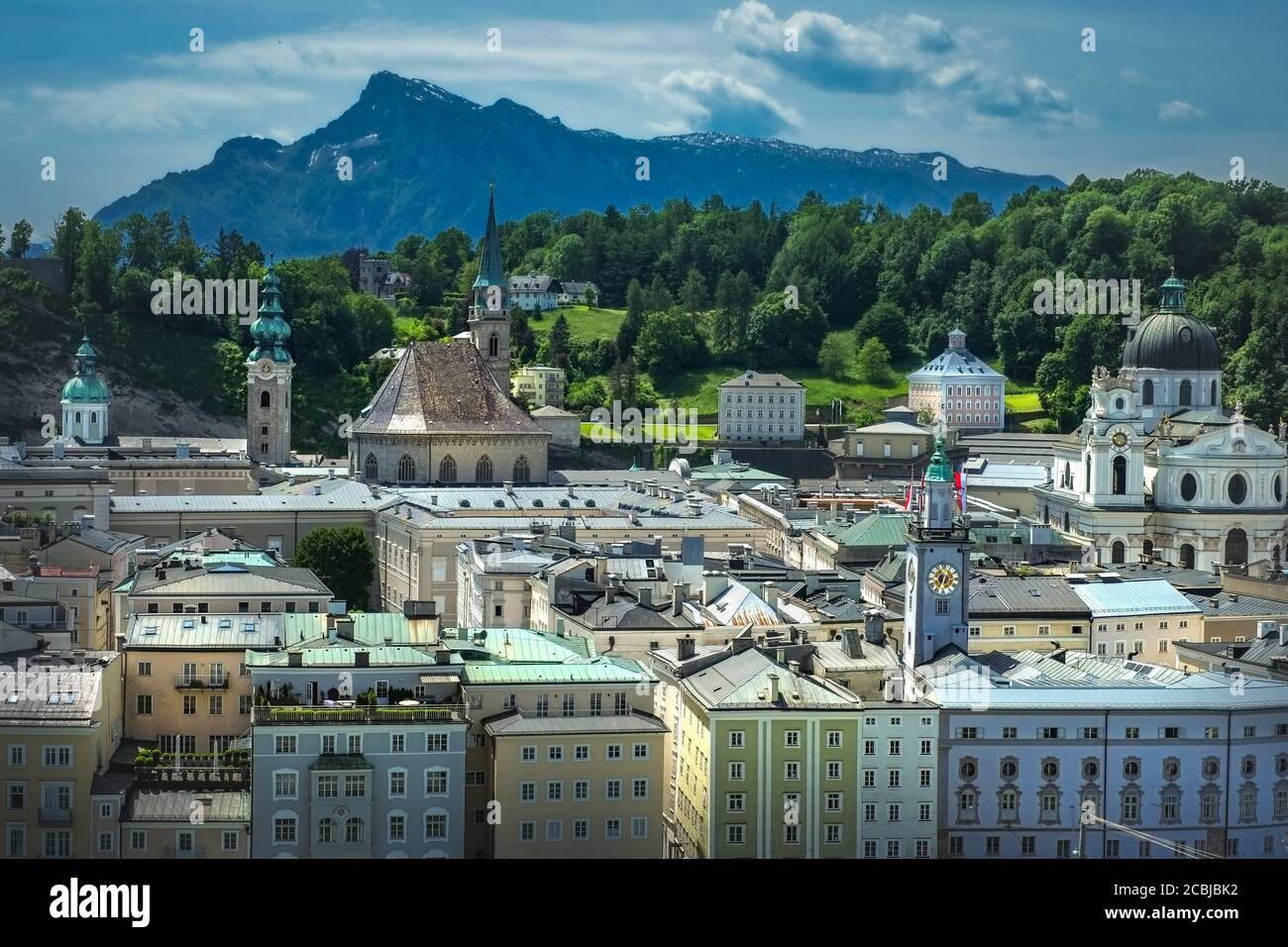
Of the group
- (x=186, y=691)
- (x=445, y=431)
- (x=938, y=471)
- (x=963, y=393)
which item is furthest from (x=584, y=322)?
(x=186, y=691)

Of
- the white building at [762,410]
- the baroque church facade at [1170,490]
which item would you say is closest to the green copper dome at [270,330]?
the white building at [762,410]

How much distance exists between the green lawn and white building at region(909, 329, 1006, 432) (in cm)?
1650

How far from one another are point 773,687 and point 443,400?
41.7 meters

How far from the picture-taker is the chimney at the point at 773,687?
3088 cm

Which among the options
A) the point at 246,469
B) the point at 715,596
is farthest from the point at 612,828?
the point at 246,469

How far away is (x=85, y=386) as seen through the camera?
249 feet

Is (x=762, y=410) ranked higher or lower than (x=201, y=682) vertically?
higher

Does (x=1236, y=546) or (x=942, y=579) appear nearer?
(x=942, y=579)

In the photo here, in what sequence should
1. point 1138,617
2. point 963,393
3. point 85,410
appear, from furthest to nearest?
point 963,393 < point 85,410 < point 1138,617

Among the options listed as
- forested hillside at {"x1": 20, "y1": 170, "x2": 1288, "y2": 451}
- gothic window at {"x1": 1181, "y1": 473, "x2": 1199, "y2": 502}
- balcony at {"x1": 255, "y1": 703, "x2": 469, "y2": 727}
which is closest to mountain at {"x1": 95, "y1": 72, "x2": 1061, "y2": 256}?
forested hillside at {"x1": 20, "y1": 170, "x2": 1288, "y2": 451}

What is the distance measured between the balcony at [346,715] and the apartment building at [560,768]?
996 mm

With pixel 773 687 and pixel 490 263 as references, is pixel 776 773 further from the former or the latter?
pixel 490 263
